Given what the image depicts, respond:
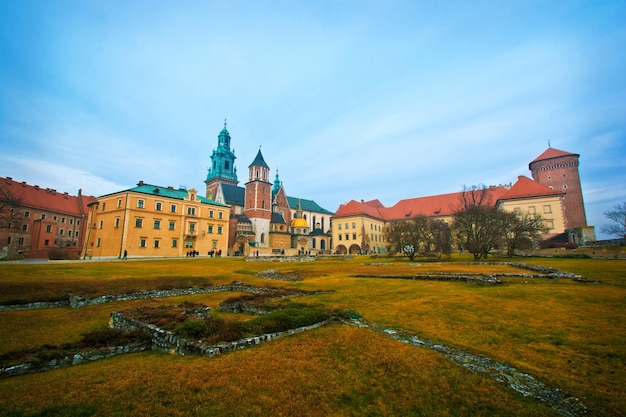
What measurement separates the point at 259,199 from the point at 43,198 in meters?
47.6

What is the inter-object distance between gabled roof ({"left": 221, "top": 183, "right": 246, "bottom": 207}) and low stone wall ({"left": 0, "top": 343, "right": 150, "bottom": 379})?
7570 centimetres

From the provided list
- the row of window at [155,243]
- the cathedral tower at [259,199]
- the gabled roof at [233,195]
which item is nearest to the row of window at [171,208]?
the row of window at [155,243]

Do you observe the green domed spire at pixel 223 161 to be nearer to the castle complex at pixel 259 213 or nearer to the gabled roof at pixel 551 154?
the castle complex at pixel 259 213

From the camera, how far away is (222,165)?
9912 centimetres

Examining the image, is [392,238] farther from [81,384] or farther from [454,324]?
[81,384]

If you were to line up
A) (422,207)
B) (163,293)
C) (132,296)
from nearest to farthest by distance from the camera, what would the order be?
Result: (132,296) < (163,293) < (422,207)

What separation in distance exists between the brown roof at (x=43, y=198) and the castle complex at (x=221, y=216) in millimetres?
250

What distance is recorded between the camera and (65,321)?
1166 cm

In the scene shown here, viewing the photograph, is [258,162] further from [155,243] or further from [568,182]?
[568,182]

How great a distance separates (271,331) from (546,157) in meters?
95.3

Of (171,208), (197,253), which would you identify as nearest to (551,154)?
(197,253)

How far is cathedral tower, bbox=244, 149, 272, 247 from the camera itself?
7512 centimetres

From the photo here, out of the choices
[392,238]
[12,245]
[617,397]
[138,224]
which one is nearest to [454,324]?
[617,397]

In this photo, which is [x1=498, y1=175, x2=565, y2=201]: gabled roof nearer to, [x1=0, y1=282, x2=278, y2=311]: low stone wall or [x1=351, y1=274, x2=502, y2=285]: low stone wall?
[x1=351, y1=274, x2=502, y2=285]: low stone wall
